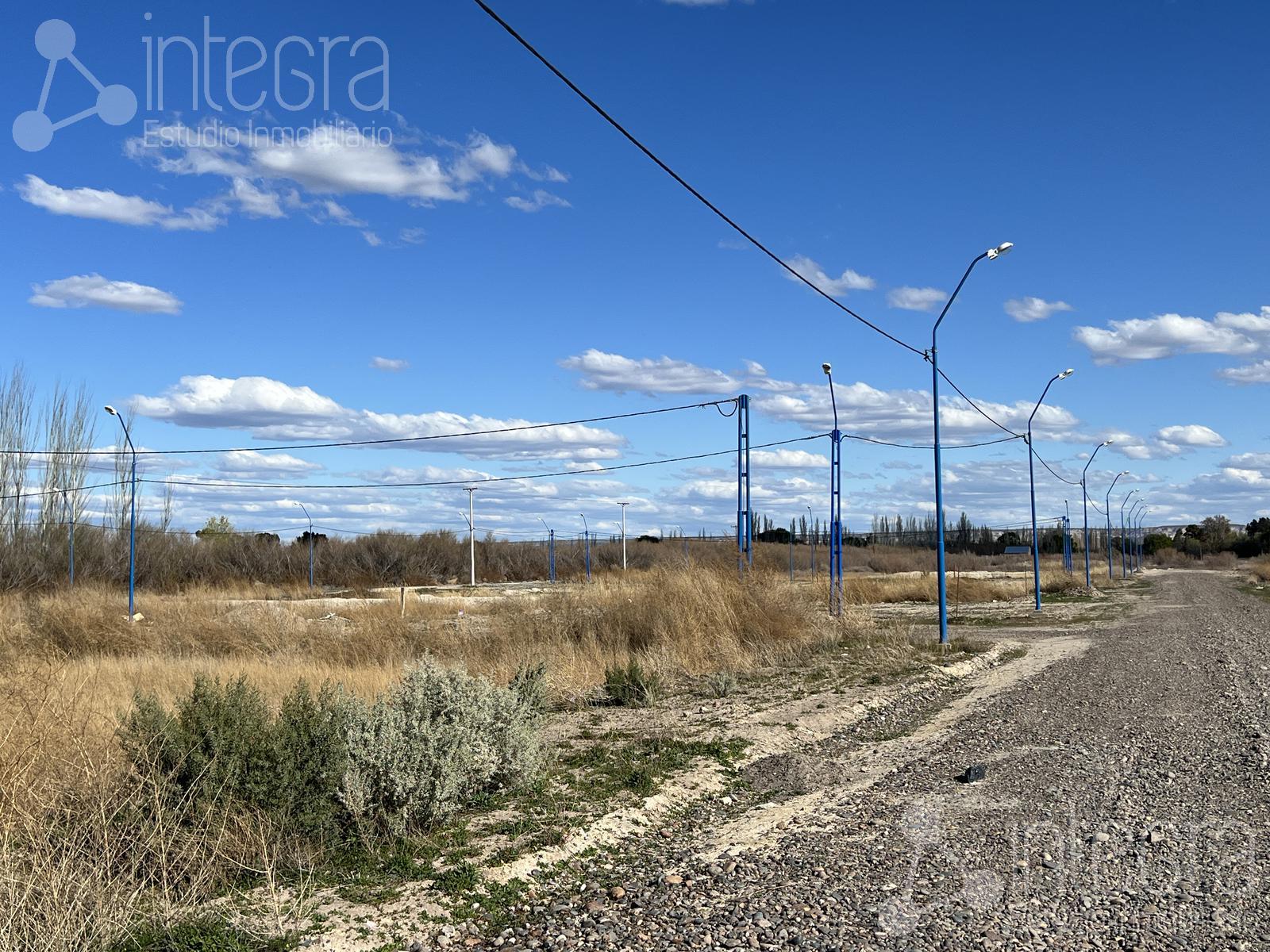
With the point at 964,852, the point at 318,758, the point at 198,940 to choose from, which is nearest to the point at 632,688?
the point at 318,758

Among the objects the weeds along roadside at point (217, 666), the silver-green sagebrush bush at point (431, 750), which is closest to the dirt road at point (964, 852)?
the silver-green sagebrush bush at point (431, 750)

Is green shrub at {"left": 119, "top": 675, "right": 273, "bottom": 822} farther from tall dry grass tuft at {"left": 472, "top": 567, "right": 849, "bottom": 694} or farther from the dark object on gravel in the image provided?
tall dry grass tuft at {"left": 472, "top": 567, "right": 849, "bottom": 694}

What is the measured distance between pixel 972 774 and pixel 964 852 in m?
2.37

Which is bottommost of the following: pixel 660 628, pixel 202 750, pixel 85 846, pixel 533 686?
pixel 85 846

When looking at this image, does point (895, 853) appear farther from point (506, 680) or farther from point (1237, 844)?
point (506, 680)

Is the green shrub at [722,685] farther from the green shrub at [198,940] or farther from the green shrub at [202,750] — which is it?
the green shrub at [198,940]

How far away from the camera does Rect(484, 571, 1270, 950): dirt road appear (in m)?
5.23

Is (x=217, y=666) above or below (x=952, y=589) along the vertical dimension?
above

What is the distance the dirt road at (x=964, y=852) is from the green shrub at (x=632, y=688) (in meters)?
2.70

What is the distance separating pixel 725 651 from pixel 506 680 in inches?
199

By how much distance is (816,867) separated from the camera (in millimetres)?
6305

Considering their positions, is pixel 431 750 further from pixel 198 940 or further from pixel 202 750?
pixel 198 940

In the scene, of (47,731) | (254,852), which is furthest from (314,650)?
(254,852)

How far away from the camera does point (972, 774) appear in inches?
344
